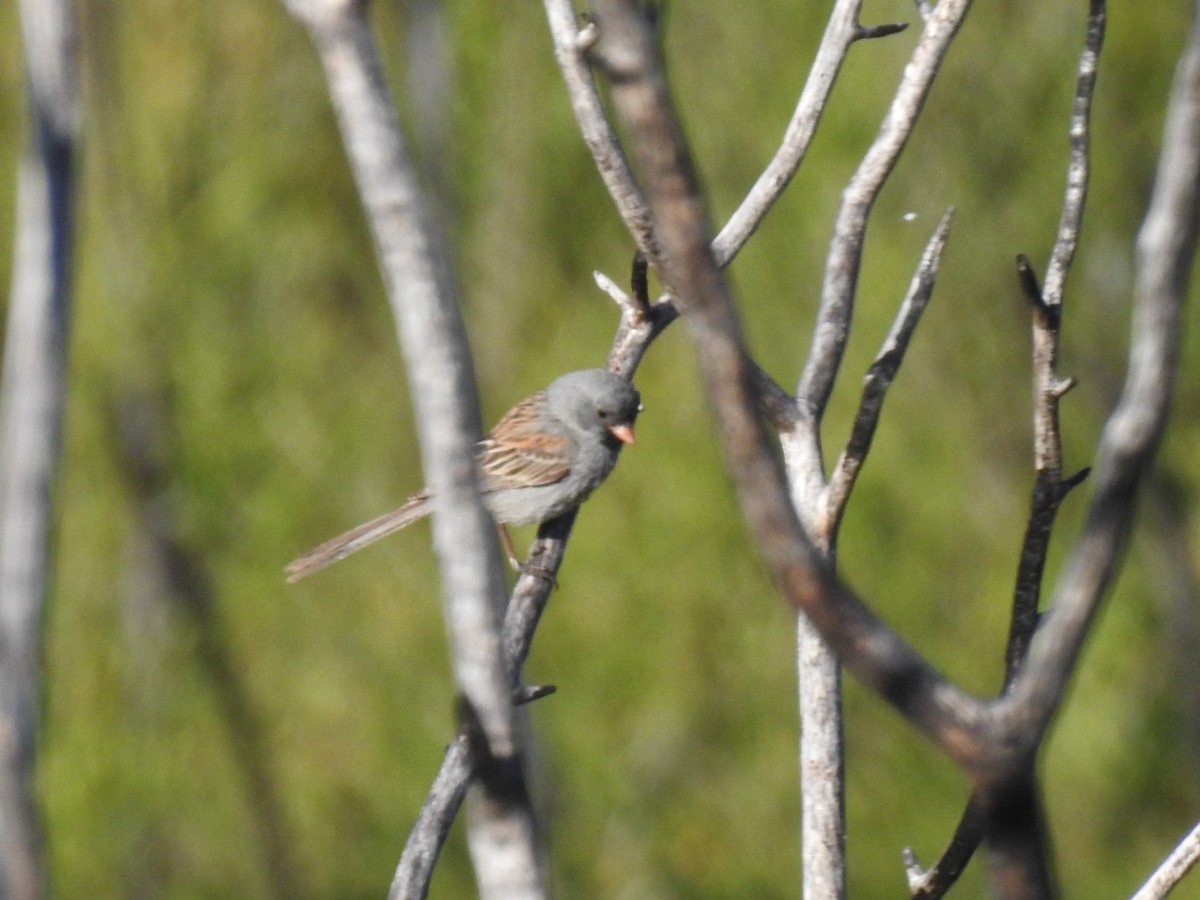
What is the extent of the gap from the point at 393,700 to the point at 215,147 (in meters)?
2.63

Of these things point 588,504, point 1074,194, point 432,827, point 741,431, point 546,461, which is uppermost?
point 1074,194

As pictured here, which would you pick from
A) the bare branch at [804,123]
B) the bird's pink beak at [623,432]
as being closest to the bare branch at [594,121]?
the bare branch at [804,123]

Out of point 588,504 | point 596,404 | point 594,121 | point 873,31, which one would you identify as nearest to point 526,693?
point 594,121

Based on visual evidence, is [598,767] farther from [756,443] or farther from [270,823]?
[756,443]

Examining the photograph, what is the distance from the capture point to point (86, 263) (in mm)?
6430

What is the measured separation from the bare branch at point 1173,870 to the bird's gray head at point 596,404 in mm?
2114

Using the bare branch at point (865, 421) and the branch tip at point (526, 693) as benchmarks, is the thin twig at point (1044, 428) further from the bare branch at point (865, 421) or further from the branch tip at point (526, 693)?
the branch tip at point (526, 693)

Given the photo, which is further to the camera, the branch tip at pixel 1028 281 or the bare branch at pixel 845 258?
the bare branch at pixel 845 258

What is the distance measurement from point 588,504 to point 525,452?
1.69 metres

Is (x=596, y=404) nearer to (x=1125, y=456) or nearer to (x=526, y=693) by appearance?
(x=526, y=693)

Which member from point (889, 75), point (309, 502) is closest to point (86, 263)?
point (309, 502)

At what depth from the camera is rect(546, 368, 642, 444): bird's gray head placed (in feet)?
13.4

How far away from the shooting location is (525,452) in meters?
4.75

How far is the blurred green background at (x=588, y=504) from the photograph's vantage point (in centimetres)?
580
